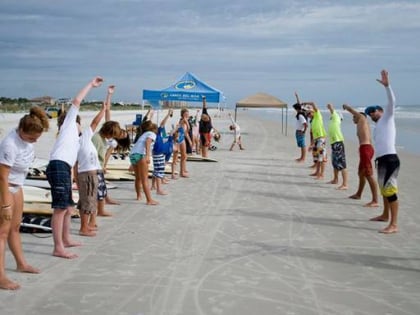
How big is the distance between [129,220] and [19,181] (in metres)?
3.26

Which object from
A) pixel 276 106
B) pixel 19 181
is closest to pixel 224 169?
pixel 19 181

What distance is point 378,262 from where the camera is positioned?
5875 mm

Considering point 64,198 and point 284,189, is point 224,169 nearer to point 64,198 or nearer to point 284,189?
point 284,189

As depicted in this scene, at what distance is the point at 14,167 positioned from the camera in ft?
15.2

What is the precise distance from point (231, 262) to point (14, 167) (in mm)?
2490

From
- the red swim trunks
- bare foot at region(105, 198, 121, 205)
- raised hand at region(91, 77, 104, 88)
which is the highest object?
raised hand at region(91, 77, 104, 88)

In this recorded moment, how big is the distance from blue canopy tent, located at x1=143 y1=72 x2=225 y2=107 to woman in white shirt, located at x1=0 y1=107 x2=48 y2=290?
53.1ft

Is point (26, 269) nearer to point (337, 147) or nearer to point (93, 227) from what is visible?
point (93, 227)

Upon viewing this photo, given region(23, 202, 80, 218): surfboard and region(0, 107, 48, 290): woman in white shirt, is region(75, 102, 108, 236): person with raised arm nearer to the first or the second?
region(23, 202, 80, 218): surfboard

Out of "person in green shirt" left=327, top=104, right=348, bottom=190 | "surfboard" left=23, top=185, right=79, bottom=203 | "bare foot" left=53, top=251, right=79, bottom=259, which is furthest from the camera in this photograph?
"person in green shirt" left=327, top=104, right=348, bottom=190

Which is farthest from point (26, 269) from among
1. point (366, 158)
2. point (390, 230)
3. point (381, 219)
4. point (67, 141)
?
point (366, 158)

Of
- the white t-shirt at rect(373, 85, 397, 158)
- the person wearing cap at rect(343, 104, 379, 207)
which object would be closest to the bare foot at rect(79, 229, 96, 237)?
the white t-shirt at rect(373, 85, 397, 158)

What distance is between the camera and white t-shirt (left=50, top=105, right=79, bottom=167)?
18.4 ft

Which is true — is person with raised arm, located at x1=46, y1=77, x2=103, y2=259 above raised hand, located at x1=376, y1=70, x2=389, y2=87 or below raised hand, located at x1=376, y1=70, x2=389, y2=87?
below
